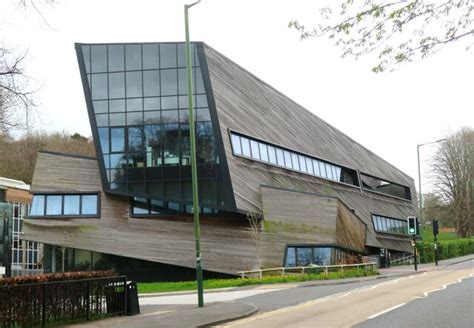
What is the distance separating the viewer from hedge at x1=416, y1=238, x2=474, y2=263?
5262cm

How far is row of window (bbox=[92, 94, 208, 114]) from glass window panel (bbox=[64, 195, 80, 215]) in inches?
228

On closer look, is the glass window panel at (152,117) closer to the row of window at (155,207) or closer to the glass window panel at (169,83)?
the glass window panel at (169,83)

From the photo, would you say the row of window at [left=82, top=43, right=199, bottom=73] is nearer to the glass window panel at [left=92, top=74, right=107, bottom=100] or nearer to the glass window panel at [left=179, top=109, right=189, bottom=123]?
the glass window panel at [left=92, top=74, right=107, bottom=100]

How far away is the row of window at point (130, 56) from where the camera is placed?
36.8m

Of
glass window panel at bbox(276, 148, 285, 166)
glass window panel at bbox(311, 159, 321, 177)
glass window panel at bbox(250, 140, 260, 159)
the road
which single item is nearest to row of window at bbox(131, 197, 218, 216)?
glass window panel at bbox(250, 140, 260, 159)

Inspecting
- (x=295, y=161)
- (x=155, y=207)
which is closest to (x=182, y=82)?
(x=155, y=207)

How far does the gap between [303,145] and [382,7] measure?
38.9m

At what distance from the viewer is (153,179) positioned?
1425 inches

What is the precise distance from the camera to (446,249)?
58.3 metres

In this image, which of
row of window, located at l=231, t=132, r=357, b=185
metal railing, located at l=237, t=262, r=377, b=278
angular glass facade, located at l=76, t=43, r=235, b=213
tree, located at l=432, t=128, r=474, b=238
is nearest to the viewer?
metal railing, located at l=237, t=262, r=377, b=278

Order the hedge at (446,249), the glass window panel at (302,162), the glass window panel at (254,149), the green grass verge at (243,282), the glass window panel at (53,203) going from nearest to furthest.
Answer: the green grass verge at (243,282)
the glass window panel at (53,203)
the glass window panel at (254,149)
the glass window panel at (302,162)
the hedge at (446,249)

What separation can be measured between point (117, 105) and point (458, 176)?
4903 centimetres

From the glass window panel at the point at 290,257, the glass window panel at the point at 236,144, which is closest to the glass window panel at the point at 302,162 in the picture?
the glass window panel at the point at 236,144

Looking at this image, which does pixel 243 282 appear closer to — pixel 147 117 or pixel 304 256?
pixel 304 256
